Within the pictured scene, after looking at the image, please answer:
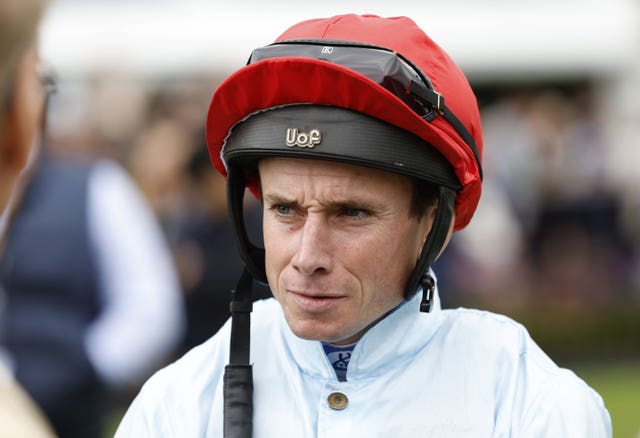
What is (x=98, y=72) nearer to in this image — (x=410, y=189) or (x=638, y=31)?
(x=410, y=189)

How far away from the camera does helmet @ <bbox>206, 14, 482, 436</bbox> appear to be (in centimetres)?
262

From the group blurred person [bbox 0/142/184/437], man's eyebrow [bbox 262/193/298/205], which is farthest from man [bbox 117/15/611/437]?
blurred person [bbox 0/142/184/437]

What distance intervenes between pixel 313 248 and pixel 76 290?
7.74ft

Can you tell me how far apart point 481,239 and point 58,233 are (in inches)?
326

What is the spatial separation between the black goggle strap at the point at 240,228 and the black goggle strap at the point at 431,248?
0.39 meters

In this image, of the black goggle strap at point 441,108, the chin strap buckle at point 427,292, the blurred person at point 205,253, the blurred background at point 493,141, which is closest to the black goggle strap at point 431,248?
the chin strap buckle at point 427,292

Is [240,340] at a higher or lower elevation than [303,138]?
lower

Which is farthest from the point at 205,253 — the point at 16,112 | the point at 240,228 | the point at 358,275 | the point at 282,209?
the point at 16,112

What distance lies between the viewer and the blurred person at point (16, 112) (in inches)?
52.9

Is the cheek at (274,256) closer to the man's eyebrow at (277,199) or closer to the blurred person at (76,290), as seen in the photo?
the man's eyebrow at (277,199)

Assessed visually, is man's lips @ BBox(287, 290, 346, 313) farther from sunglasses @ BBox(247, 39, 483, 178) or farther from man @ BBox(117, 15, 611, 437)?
sunglasses @ BBox(247, 39, 483, 178)

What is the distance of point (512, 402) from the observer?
2.65 metres

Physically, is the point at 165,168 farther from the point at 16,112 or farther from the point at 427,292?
the point at 16,112

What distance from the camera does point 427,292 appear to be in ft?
9.12
